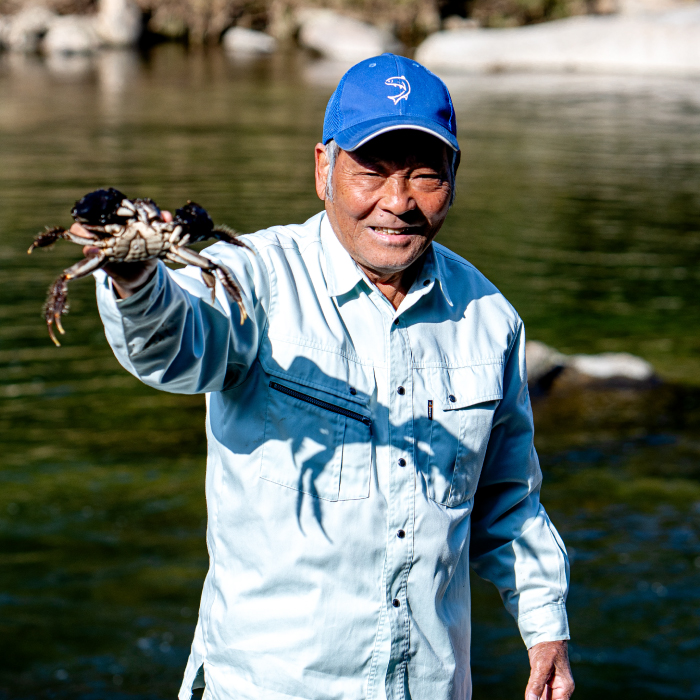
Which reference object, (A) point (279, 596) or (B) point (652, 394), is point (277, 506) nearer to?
(A) point (279, 596)

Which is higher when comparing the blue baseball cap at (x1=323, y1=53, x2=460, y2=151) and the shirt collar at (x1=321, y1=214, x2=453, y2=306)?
the blue baseball cap at (x1=323, y1=53, x2=460, y2=151)

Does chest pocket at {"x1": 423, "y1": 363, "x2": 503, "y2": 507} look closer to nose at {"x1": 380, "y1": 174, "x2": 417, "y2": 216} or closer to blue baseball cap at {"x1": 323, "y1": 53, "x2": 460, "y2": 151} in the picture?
nose at {"x1": 380, "y1": 174, "x2": 417, "y2": 216}

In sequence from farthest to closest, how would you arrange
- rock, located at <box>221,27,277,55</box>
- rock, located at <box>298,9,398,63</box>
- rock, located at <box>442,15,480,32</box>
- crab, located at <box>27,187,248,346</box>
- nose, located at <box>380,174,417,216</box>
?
1. rock, located at <box>442,15,480,32</box>
2. rock, located at <box>221,27,277,55</box>
3. rock, located at <box>298,9,398,63</box>
4. nose, located at <box>380,174,417,216</box>
5. crab, located at <box>27,187,248,346</box>

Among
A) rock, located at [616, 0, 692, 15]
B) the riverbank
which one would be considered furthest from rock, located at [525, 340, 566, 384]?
rock, located at [616, 0, 692, 15]

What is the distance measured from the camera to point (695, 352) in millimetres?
10352

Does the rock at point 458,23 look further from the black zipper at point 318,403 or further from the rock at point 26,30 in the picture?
the black zipper at point 318,403

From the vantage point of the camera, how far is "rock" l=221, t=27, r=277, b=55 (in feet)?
143

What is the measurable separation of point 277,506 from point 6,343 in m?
8.24

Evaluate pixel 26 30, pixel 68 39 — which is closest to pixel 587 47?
pixel 68 39

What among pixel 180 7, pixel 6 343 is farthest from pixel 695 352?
pixel 180 7

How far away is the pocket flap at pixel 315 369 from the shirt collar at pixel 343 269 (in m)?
0.20

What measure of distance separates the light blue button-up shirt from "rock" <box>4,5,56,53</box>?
40.9m

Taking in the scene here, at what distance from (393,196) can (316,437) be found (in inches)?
28.8

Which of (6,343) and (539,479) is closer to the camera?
(539,479)
